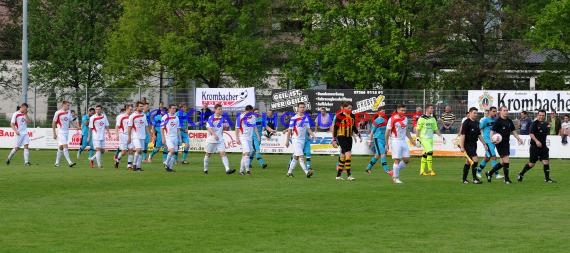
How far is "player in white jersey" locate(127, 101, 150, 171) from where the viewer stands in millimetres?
31453

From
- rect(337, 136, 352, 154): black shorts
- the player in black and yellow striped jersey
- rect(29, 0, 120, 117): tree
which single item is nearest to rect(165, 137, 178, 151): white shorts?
the player in black and yellow striped jersey

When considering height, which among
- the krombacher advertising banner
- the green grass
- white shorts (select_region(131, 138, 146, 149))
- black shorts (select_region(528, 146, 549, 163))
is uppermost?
the krombacher advertising banner

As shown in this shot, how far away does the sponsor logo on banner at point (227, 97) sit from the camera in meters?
47.2

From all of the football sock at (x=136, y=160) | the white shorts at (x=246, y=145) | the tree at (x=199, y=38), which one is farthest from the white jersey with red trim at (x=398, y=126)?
the tree at (x=199, y=38)

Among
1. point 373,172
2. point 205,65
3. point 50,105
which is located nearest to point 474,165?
point 373,172

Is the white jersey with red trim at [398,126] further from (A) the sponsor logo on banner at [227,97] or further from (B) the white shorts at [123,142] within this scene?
(A) the sponsor logo on banner at [227,97]

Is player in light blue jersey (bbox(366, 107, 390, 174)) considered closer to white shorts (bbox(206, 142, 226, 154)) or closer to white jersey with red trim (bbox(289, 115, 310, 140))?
white jersey with red trim (bbox(289, 115, 310, 140))

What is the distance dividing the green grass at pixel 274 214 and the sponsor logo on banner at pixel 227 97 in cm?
1850

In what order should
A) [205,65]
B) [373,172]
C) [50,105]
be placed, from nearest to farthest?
1. [373,172]
2. [50,105]
3. [205,65]

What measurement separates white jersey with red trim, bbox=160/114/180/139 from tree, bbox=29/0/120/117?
2968 centimetres

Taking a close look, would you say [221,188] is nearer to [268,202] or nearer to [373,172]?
[268,202]

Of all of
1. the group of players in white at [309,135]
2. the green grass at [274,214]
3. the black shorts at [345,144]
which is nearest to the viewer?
the green grass at [274,214]

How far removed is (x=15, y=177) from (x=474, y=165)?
11.7 m

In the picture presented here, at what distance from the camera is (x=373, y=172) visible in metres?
31.8
